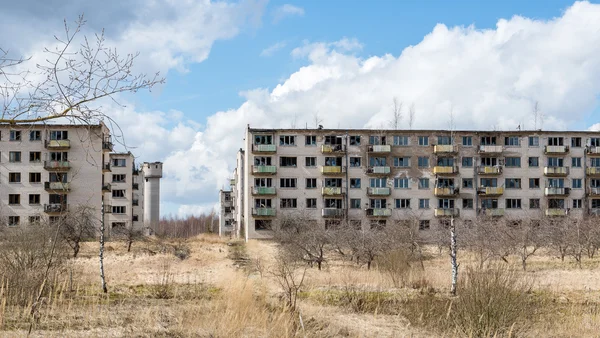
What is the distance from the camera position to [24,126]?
8.66 metres

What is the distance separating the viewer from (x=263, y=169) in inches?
2879

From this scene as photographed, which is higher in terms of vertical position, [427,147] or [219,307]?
[427,147]

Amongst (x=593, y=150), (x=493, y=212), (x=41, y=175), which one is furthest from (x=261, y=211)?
(x=593, y=150)

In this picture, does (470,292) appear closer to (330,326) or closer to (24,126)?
(330,326)

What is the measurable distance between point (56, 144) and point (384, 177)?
1525 inches

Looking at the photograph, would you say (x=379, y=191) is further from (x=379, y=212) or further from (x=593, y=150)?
(x=593, y=150)

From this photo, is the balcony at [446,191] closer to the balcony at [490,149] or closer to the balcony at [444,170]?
the balcony at [444,170]

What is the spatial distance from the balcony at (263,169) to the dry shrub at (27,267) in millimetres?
45325

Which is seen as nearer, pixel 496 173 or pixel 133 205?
pixel 496 173

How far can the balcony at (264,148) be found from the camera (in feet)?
240

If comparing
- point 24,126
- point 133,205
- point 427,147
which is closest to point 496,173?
point 427,147

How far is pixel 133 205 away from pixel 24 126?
323 feet

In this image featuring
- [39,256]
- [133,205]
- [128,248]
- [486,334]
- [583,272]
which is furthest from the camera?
[133,205]

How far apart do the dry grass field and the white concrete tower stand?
6830 centimetres
